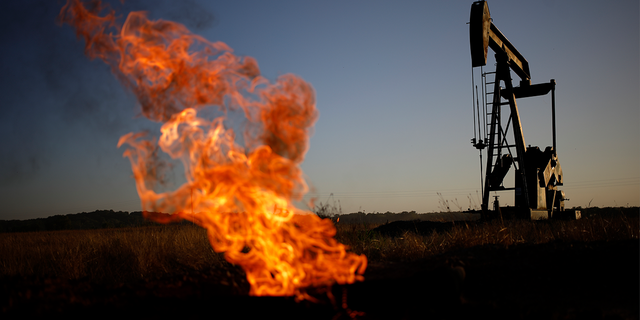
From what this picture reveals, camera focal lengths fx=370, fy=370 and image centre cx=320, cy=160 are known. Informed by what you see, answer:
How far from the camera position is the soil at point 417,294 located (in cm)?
415

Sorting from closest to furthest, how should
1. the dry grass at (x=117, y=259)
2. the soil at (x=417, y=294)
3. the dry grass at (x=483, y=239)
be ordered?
the soil at (x=417, y=294)
the dry grass at (x=483, y=239)
the dry grass at (x=117, y=259)

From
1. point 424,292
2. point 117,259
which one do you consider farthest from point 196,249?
point 424,292

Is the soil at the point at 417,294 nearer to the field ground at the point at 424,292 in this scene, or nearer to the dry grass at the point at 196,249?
the field ground at the point at 424,292

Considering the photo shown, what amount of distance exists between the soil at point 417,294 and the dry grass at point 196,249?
133 cm

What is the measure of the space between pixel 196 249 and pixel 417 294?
747cm

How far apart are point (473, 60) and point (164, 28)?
8.26 meters

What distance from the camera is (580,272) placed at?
5312 millimetres

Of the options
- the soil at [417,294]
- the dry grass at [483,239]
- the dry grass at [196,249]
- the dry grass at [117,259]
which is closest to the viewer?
the soil at [417,294]

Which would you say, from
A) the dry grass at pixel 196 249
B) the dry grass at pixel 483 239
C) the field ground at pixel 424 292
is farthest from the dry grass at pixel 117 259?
the dry grass at pixel 483 239

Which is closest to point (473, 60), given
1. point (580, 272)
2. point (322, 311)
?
point (580, 272)

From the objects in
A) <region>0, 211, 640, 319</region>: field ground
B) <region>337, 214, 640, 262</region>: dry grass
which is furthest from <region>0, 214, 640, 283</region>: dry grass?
<region>0, 211, 640, 319</region>: field ground

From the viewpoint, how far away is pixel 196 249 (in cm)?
1030

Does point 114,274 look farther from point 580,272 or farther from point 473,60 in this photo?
point 473,60

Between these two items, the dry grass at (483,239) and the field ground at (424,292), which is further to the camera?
the dry grass at (483,239)
